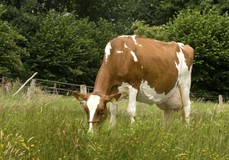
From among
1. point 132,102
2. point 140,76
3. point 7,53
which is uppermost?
point 7,53

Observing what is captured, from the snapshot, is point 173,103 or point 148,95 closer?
point 148,95

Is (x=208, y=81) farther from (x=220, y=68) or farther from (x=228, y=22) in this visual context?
(x=228, y=22)

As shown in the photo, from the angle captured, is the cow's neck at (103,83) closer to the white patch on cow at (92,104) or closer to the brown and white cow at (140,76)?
the brown and white cow at (140,76)

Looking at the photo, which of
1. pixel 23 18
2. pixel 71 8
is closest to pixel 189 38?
pixel 23 18

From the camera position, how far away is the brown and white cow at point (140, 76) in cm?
897

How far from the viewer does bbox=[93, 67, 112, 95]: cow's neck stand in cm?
903

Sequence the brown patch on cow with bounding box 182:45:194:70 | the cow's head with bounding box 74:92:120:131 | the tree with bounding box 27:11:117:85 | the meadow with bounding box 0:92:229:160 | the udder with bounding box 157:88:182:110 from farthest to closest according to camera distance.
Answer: the tree with bounding box 27:11:117:85 < the brown patch on cow with bounding box 182:45:194:70 < the udder with bounding box 157:88:182:110 < the cow's head with bounding box 74:92:120:131 < the meadow with bounding box 0:92:229:160

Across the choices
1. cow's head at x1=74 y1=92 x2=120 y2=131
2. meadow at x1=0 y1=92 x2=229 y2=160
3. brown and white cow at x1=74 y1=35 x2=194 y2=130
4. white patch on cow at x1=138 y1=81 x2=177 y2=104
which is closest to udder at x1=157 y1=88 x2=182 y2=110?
brown and white cow at x1=74 y1=35 x2=194 y2=130

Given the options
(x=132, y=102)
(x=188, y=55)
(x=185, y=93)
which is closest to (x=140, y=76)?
(x=132, y=102)

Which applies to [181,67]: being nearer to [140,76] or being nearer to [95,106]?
[140,76]

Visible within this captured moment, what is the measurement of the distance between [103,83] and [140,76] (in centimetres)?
97

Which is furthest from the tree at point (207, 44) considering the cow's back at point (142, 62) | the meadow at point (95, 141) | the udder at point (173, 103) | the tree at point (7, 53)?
the meadow at point (95, 141)

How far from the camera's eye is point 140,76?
9.74m

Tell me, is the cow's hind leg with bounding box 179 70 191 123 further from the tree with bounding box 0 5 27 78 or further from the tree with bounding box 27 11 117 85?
the tree with bounding box 27 11 117 85
